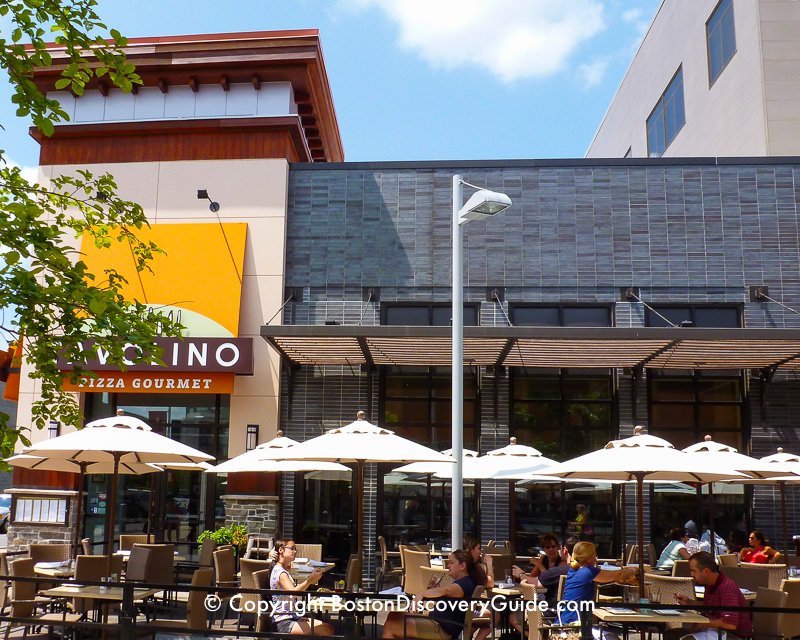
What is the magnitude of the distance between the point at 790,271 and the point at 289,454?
12140mm

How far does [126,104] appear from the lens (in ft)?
64.1

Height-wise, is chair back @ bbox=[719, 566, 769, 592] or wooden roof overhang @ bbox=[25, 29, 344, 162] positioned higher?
wooden roof overhang @ bbox=[25, 29, 344, 162]

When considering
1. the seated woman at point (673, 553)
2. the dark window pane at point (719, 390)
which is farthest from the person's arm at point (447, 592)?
the dark window pane at point (719, 390)

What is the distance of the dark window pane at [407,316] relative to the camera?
1817cm

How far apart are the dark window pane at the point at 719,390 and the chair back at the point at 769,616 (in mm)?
8912

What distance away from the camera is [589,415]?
58.2ft

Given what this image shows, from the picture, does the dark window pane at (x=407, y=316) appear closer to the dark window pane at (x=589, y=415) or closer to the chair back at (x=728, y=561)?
the dark window pane at (x=589, y=415)

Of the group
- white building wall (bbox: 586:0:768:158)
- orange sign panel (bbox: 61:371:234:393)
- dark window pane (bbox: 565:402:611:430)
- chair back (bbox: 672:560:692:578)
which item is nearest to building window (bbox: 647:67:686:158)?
white building wall (bbox: 586:0:768:158)

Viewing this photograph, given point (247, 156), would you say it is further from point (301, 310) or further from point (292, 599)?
point (292, 599)

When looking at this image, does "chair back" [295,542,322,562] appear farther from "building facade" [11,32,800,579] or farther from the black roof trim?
the black roof trim

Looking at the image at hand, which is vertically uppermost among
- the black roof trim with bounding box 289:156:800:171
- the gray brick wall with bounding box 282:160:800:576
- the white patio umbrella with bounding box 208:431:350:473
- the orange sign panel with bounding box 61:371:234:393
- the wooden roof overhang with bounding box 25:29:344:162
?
the wooden roof overhang with bounding box 25:29:344:162

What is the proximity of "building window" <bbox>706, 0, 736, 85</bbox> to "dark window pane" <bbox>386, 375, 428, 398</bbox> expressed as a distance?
54.5 ft

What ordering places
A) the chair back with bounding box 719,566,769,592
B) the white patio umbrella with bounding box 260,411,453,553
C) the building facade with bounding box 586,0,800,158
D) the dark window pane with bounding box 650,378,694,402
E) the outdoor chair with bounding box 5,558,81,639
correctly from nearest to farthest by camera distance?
the outdoor chair with bounding box 5,558,81,639
the white patio umbrella with bounding box 260,411,453,553
the chair back with bounding box 719,566,769,592
the dark window pane with bounding box 650,378,694,402
the building facade with bounding box 586,0,800,158

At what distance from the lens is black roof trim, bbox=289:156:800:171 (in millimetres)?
18266
